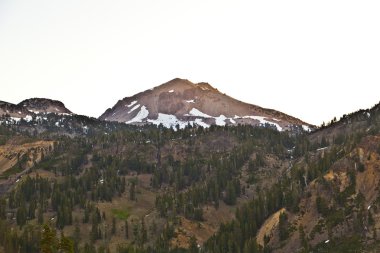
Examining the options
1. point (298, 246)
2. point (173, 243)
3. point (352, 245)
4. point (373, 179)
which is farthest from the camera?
point (173, 243)

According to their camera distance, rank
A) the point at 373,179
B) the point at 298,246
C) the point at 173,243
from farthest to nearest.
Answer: the point at 173,243 < the point at 373,179 < the point at 298,246

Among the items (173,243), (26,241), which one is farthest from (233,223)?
(26,241)

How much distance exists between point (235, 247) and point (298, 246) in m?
25.0

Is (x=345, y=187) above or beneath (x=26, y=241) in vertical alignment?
above

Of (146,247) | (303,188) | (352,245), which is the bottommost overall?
(146,247)

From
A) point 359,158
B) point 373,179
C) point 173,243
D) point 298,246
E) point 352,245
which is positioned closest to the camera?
point 352,245

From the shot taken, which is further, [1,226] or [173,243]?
[173,243]

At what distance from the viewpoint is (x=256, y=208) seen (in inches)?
7840

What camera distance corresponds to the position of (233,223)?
194 meters

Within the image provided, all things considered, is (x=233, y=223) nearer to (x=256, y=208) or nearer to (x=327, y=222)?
(x=256, y=208)

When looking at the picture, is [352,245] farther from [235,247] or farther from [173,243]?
[173,243]

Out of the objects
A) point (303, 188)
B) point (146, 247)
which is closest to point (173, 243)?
point (146, 247)

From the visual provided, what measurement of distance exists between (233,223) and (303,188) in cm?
3180

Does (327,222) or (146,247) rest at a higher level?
(327,222)
